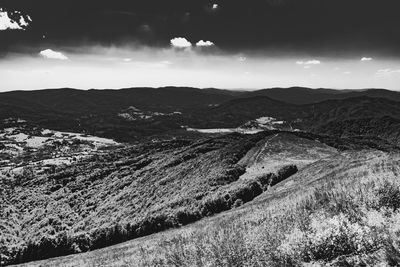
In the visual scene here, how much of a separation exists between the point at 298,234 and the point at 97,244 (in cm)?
7266

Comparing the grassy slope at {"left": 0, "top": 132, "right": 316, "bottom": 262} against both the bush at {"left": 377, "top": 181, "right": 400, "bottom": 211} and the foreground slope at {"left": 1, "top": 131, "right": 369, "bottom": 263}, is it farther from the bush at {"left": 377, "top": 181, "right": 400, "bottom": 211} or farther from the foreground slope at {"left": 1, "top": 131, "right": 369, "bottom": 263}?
A: the bush at {"left": 377, "top": 181, "right": 400, "bottom": 211}

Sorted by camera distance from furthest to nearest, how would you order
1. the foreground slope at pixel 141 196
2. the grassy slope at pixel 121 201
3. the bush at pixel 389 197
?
the foreground slope at pixel 141 196 → the grassy slope at pixel 121 201 → the bush at pixel 389 197

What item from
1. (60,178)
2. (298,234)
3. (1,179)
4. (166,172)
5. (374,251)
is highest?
(374,251)

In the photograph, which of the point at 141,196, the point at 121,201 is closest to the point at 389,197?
the point at 141,196

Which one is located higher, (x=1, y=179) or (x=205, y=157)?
(x=205, y=157)

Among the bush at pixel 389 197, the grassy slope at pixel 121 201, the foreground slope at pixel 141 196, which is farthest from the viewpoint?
the foreground slope at pixel 141 196

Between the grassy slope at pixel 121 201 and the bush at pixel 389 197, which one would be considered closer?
the bush at pixel 389 197

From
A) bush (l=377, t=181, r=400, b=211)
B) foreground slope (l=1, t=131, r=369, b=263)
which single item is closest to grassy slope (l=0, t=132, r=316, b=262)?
foreground slope (l=1, t=131, r=369, b=263)

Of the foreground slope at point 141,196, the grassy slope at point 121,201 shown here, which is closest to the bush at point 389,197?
the foreground slope at point 141,196

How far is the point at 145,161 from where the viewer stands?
136250 mm

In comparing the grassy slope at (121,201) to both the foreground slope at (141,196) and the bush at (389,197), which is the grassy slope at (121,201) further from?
the bush at (389,197)

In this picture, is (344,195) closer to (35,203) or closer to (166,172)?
(166,172)

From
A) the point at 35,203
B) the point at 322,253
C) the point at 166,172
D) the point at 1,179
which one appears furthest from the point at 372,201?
the point at 1,179

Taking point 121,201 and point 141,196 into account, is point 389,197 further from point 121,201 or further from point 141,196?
point 121,201
